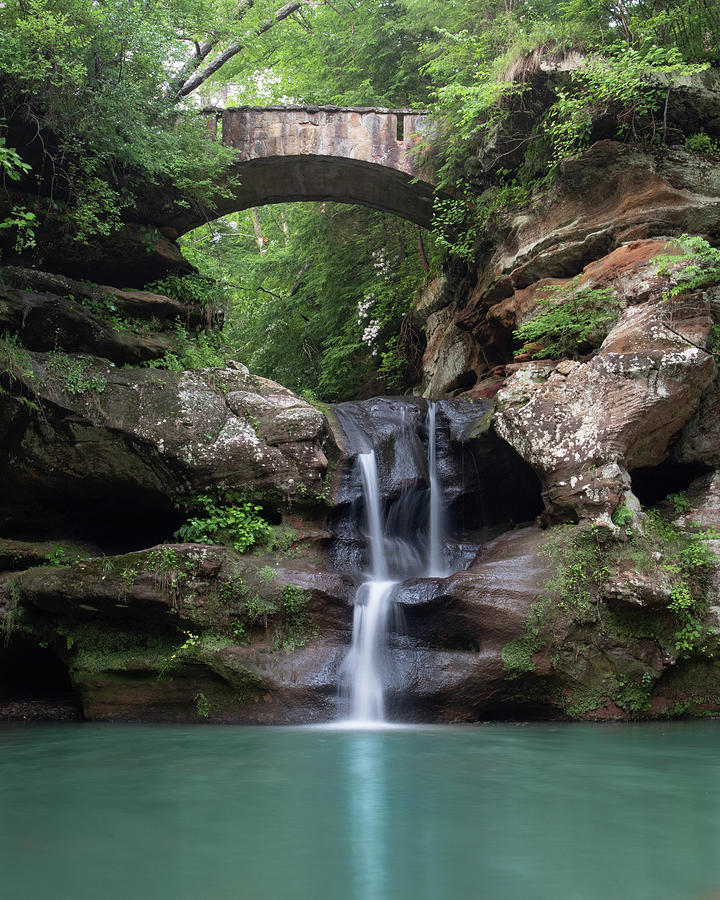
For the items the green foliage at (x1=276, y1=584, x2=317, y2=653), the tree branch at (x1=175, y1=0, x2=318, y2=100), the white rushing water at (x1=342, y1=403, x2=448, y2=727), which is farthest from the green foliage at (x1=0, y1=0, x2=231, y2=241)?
the green foliage at (x1=276, y1=584, x2=317, y2=653)

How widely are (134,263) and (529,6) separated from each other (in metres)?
10.1

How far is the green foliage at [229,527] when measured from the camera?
9.44 metres

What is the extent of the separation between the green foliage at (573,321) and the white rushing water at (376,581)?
2.11m

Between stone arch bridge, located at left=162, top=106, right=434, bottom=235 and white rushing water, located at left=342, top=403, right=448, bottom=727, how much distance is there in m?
5.19

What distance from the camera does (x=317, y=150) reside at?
13719 millimetres

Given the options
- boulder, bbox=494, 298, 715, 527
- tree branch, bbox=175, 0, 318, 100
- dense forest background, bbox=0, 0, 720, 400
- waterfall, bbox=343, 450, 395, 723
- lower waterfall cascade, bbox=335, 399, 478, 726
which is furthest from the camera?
tree branch, bbox=175, 0, 318, 100

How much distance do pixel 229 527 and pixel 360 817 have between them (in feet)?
18.4

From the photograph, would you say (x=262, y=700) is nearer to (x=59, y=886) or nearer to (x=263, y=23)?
(x=59, y=886)

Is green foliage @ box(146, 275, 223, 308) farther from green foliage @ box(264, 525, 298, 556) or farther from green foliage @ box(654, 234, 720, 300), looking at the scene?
green foliage @ box(654, 234, 720, 300)

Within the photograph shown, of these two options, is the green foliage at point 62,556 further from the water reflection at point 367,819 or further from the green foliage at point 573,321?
the green foliage at point 573,321

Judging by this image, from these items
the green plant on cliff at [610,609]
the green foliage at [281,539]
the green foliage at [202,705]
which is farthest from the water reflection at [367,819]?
the green foliage at [281,539]

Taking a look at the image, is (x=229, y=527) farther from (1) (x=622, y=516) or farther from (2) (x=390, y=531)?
(1) (x=622, y=516)

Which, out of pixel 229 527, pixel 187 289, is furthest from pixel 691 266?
pixel 187 289

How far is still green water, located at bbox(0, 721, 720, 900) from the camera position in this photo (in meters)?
3.27
